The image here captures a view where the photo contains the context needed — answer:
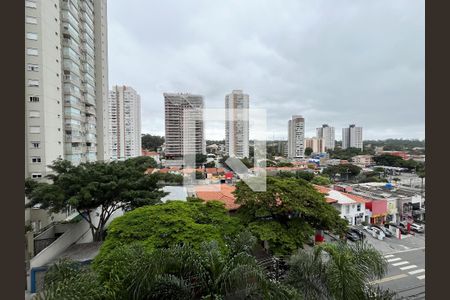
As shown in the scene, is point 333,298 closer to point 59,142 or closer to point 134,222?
point 134,222

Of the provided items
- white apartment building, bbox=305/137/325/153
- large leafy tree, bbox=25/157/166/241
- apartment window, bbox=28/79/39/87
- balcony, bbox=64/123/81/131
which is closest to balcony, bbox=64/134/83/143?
balcony, bbox=64/123/81/131

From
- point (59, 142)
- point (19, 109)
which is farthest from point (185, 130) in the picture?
point (19, 109)

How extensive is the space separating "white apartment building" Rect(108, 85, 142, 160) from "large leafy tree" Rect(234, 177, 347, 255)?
25508 millimetres

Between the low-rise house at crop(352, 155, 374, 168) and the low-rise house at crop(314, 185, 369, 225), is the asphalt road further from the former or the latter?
the low-rise house at crop(352, 155, 374, 168)

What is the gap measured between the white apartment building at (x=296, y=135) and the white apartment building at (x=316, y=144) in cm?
1439

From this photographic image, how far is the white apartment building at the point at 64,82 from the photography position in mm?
10320

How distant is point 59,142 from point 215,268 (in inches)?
483

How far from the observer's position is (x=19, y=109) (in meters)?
1.64

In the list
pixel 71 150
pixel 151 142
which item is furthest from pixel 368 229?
pixel 151 142

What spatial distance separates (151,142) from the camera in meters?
47.6

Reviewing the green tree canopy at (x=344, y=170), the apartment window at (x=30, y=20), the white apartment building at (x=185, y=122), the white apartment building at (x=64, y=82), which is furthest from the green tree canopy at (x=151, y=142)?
the apartment window at (x=30, y=20)

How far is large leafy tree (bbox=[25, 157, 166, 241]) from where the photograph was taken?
711 cm

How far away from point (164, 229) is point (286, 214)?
3702 mm

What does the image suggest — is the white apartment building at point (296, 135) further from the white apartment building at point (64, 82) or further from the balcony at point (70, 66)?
the balcony at point (70, 66)
